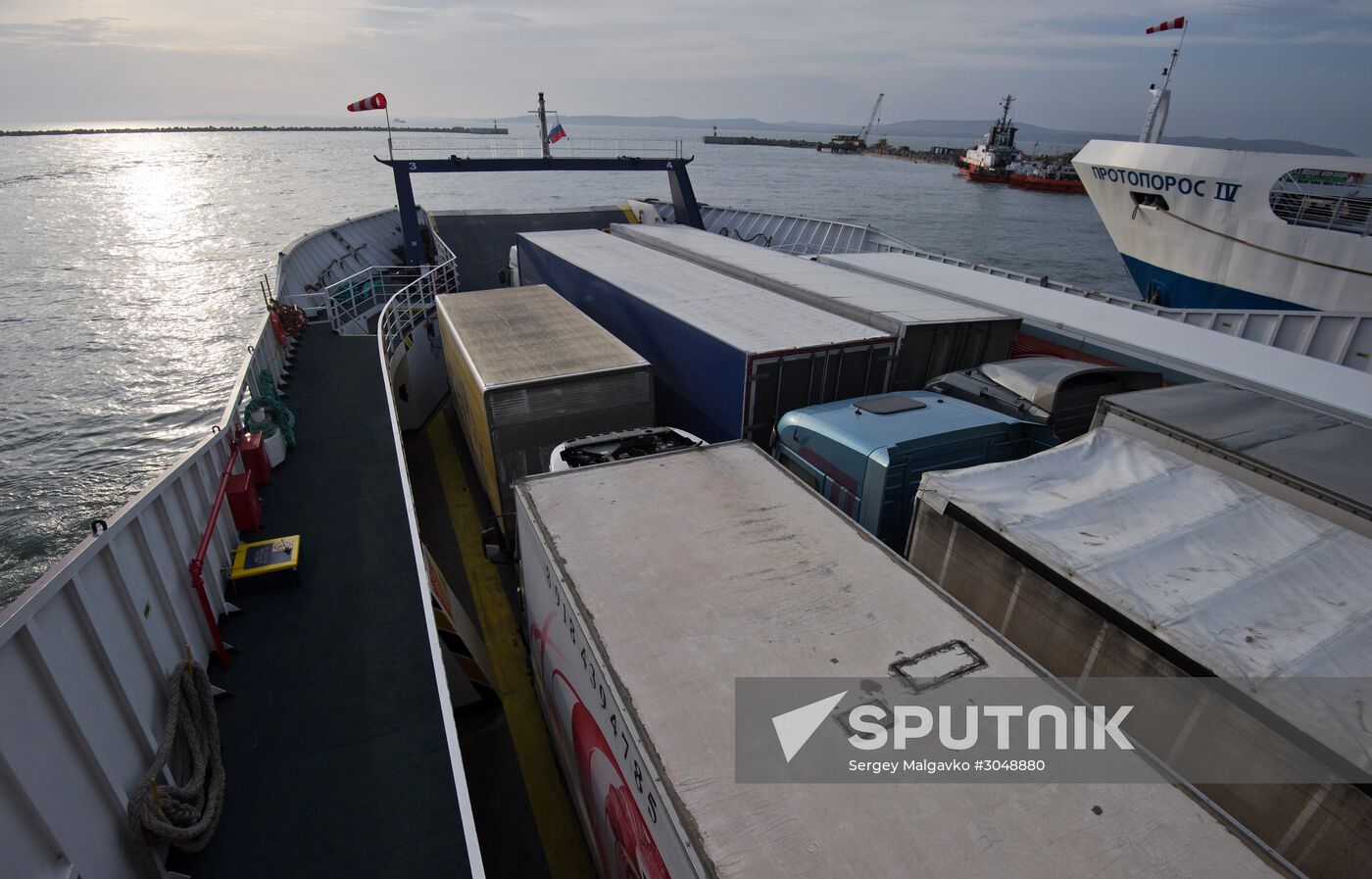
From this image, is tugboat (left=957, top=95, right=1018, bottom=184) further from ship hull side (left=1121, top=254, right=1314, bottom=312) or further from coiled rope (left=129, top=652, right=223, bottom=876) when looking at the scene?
coiled rope (left=129, top=652, right=223, bottom=876)

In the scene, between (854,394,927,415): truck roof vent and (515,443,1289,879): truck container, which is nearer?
(515,443,1289,879): truck container

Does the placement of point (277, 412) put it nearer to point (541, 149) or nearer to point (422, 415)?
point (422, 415)

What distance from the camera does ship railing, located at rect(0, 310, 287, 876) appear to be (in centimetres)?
357

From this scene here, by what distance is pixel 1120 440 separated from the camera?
238 inches

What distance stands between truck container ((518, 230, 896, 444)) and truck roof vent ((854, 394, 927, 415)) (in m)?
1.21

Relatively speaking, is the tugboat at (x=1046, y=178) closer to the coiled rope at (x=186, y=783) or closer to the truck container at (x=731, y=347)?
the truck container at (x=731, y=347)

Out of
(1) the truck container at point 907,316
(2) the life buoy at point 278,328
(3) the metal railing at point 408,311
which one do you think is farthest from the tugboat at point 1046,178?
(2) the life buoy at point 278,328

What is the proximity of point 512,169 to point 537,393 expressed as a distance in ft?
57.3

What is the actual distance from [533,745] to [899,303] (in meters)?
8.95

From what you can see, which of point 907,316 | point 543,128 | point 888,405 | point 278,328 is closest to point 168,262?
point 543,128

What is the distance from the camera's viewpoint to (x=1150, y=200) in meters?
25.4

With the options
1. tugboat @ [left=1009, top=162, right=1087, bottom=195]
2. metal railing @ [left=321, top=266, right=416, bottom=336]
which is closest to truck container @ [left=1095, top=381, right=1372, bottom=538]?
metal railing @ [left=321, top=266, right=416, bottom=336]

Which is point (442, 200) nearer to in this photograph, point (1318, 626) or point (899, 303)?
point (899, 303)

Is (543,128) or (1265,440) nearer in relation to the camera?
(1265,440)
